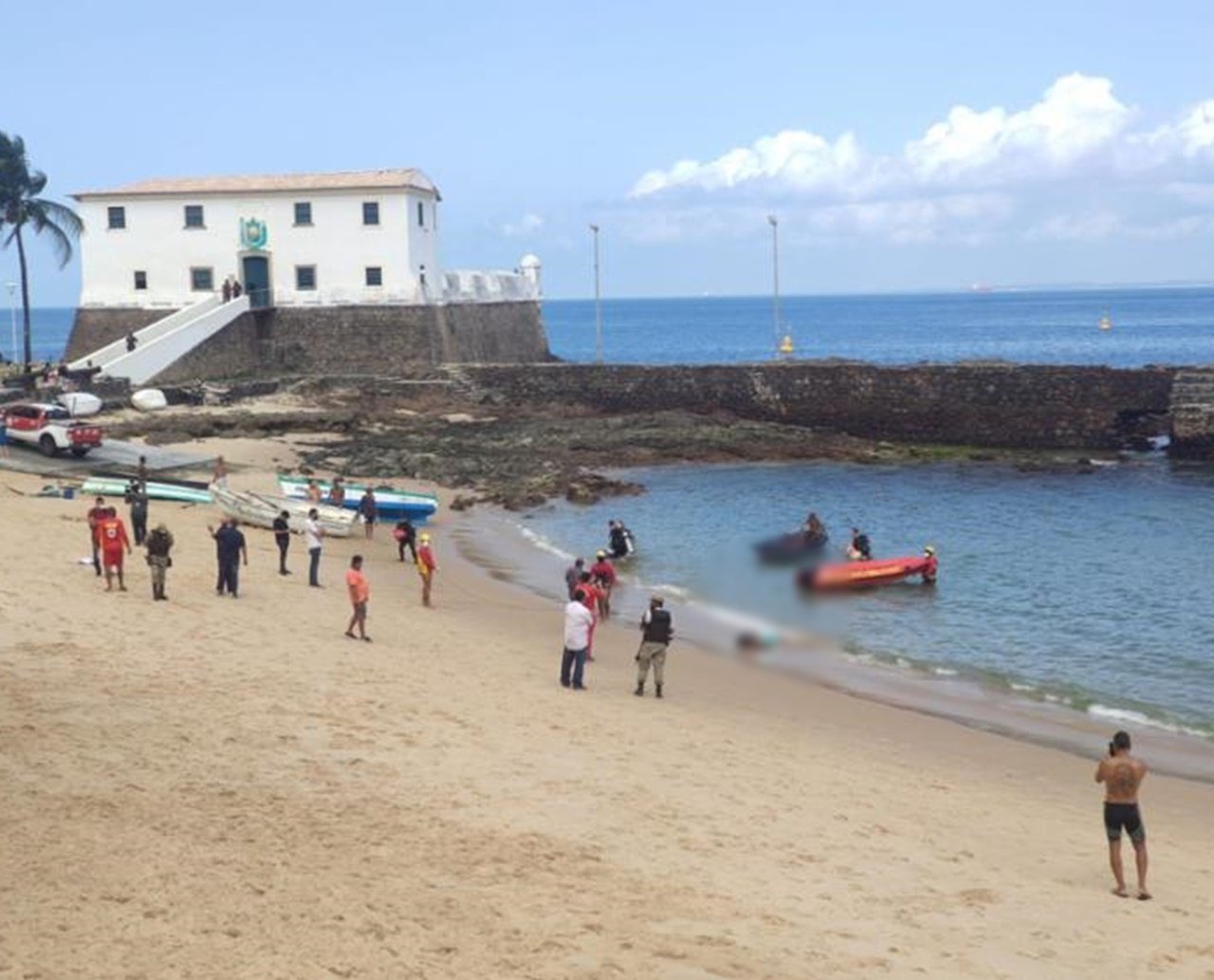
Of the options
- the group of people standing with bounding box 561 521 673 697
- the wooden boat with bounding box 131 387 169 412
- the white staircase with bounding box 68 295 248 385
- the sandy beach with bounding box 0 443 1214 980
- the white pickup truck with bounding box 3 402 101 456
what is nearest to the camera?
the sandy beach with bounding box 0 443 1214 980

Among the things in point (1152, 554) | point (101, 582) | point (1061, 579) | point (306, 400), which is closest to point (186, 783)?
point (101, 582)

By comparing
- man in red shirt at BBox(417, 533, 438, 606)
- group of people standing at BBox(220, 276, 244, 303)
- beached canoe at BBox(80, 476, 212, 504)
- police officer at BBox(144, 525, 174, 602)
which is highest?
group of people standing at BBox(220, 276, 244, 303)

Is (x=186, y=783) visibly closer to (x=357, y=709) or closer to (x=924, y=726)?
(x=357, y=709)

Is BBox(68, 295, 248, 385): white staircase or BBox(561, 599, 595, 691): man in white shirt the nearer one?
BBox(561, 599, 595, 691): man in white shirt

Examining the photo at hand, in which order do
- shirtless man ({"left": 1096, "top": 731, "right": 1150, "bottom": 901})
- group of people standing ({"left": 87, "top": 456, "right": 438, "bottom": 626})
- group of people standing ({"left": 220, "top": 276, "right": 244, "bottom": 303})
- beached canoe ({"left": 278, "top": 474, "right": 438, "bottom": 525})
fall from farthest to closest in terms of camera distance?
1. group of people standing ({"left": 220, "top": 276, "right": 244, "bottom": 303})
2. beached canoe ({"left": 278, "top": 474, "right": 438, "bottom": 525})
3. group of people standing ({"left": 87, "top": 456, "right": 438, "bottom": 626})
4. shirtless man ({"left": 1096, "top": 731, "right": 1150, "bottom": 901})

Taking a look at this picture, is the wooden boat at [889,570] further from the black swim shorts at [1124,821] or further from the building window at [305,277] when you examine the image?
the building window at [305,277]

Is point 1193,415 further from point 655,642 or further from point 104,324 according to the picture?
point 104,324

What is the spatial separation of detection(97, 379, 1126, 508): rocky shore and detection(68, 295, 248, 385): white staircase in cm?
362

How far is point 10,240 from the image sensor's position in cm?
6719

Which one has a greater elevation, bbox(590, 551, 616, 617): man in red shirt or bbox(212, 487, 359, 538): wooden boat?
bbox(212, 487, 359, 538): wooden boat

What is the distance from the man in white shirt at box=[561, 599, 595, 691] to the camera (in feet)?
67.8

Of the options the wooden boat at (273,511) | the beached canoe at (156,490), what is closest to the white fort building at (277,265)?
the beached canoe at (156,490)

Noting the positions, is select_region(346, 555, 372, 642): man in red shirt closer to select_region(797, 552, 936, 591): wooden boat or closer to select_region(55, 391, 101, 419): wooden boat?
select_region(797, 552, 936, 591): wooden boat

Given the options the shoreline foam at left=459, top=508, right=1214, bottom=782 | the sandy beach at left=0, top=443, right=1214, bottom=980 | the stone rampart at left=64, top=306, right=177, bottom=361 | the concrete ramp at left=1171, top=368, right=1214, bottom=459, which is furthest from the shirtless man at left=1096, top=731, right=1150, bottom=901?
the stone rampart at left=64, top=306, right=177, bottom=361
